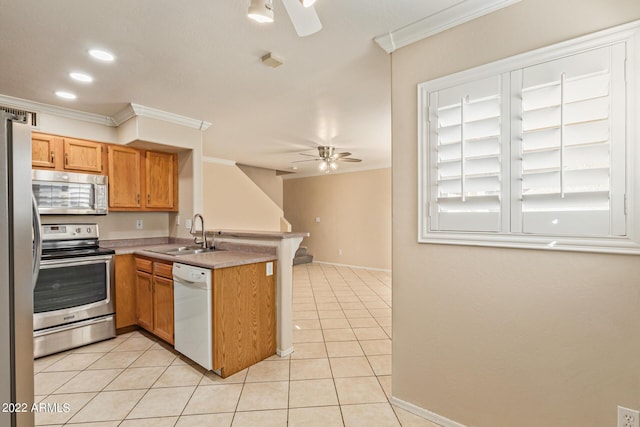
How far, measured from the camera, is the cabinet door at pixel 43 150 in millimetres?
2893

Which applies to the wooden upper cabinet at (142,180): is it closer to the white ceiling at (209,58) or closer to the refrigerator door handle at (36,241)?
Answer: the white ceiling at (209,58)

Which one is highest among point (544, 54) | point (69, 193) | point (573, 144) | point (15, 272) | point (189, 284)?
point (544, 54)

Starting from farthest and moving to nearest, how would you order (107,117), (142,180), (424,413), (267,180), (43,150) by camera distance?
(267,180) → (142,180) → (107,117) → (43,150) → (424,413)

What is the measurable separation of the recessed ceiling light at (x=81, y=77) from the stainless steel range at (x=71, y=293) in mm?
1498

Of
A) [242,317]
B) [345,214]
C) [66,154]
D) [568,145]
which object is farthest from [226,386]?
[345,214]

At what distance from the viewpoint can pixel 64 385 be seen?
7.12 feet

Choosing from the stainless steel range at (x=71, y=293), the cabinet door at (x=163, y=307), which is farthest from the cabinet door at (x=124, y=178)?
the cabinet door at (x=163, y=307)

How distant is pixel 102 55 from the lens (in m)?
2.14

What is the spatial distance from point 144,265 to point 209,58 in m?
2.13

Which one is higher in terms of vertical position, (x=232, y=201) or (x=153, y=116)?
(x=153, y=116)

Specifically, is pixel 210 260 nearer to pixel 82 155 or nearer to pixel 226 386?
pixel 226 386

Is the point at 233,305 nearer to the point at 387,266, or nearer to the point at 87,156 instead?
the point at 87,156

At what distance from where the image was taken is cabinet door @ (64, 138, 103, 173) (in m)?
3.10

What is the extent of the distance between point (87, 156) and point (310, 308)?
320cm
